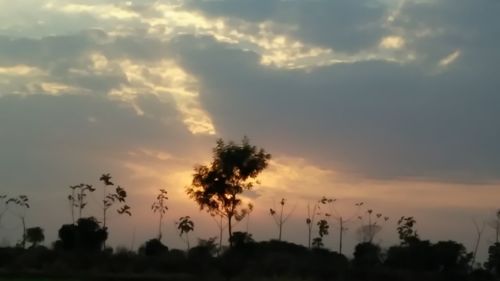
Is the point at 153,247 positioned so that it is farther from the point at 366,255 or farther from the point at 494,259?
the point at 494,259

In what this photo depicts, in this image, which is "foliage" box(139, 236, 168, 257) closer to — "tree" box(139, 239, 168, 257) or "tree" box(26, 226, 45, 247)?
"tree" box(139, 239, 168, 257)

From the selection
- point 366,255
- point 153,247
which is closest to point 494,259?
point 366,255

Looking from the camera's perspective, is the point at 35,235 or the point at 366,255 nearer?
the point at 366,255

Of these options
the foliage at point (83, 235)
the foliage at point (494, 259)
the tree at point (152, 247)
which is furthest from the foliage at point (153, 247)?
the foliage at point (494, 259)

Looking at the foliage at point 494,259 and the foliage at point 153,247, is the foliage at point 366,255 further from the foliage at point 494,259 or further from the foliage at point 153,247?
the foliage at point 153,247

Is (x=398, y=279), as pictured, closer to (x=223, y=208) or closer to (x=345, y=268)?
(x=345, y=268)

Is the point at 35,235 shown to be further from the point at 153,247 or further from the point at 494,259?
the point at 494,259

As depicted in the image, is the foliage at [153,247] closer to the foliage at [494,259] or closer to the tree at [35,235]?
the tree at [35,235]

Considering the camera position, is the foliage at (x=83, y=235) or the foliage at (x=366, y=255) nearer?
the foliage at (x=366, y=255)

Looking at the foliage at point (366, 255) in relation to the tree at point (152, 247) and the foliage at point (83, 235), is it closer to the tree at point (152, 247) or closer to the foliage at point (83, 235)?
the tree at point (152, 247)

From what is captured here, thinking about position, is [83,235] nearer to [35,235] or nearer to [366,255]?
[35,235]

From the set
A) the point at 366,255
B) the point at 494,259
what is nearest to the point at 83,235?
the point at 366,255

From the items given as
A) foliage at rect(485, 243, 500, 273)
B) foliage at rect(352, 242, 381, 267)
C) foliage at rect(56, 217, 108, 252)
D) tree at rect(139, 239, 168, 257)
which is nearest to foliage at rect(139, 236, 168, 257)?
tree at rect(139, 239, 168, 257)

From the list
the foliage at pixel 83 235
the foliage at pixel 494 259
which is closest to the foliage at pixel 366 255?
the foliage at pixel 494 259
